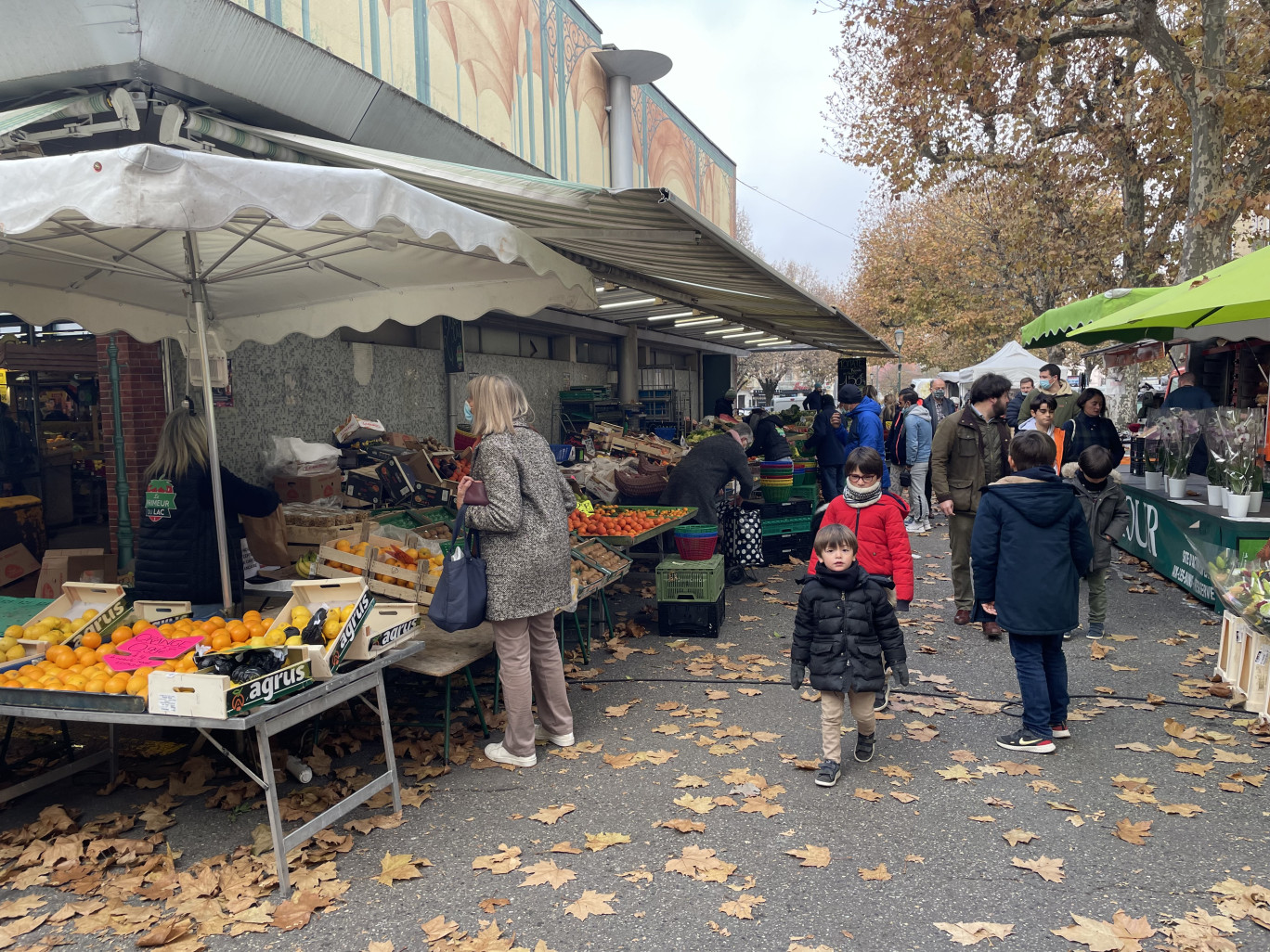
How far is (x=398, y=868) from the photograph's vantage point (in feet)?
11.1

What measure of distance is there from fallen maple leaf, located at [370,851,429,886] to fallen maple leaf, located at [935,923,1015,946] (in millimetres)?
2015

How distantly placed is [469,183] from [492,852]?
3.59 meters

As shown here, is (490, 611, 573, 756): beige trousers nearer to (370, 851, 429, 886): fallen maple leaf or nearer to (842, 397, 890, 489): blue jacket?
(370, 851, 429, 886): fallen maple leaf

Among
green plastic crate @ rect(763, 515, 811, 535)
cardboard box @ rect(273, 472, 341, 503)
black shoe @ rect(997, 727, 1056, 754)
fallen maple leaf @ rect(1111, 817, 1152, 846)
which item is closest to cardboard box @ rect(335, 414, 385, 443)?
cardboard box @ rect(273, 472, 341, 503)

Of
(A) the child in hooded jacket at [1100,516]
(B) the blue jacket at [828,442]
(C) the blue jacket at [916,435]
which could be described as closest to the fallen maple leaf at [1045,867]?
(A) the child in hooded jacket at [1100,516]

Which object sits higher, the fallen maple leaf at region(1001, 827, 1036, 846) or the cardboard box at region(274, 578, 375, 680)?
the cardboard box at region(274, 578, 375, 680)

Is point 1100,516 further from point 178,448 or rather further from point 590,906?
point 178,448

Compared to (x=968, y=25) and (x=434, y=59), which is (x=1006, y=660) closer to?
(x=434, y=59)

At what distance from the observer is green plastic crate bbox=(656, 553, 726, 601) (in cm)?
671

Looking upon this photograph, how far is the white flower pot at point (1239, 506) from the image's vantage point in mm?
6730

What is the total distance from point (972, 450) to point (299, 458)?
5607 millimetres

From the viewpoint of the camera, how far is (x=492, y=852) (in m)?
3.54

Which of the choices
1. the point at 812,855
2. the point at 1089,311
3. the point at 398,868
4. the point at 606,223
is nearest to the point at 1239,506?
the point at 1089,311

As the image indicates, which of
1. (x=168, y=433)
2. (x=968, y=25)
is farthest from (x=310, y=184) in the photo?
(x=968, y=25)
